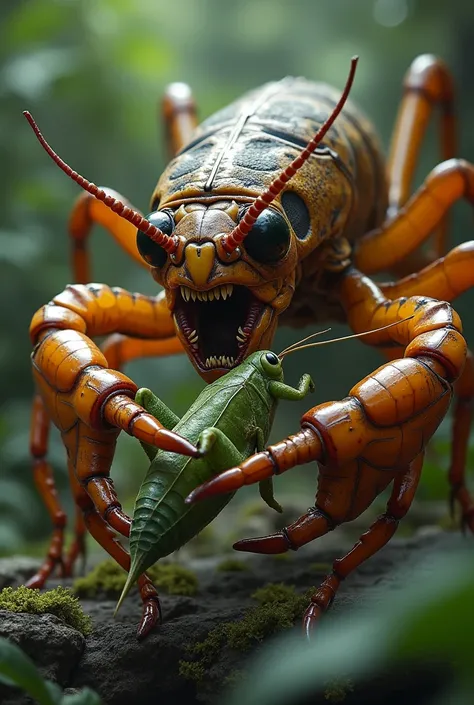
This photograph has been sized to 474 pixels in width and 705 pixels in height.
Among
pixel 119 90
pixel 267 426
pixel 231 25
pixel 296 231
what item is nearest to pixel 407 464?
pixel 267 426

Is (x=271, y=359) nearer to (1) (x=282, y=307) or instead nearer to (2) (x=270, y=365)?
(2) (x=270, y=365)

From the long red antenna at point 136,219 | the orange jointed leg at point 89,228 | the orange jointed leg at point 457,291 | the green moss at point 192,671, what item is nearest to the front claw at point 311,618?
the green moss at point 192,671

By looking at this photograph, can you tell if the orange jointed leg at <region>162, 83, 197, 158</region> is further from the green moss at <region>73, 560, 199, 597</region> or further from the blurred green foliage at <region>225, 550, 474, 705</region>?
the blurred green foliage at <region>225, 550, 474, 705</region>

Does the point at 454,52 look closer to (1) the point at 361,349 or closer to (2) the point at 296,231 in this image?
(1) the point at 361,349

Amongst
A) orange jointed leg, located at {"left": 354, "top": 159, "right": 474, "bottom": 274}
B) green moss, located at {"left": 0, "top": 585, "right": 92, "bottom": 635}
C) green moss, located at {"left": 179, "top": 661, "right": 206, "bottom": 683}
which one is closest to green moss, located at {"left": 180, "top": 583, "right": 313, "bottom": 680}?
green moss, located at {"left": 179, "top": 661, "right": 206, "bottom": 683}

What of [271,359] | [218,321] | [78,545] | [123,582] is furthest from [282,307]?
[78,545]

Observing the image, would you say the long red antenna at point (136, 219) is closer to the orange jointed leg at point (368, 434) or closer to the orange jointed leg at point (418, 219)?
the orange jointed leg at point (368, 434)
